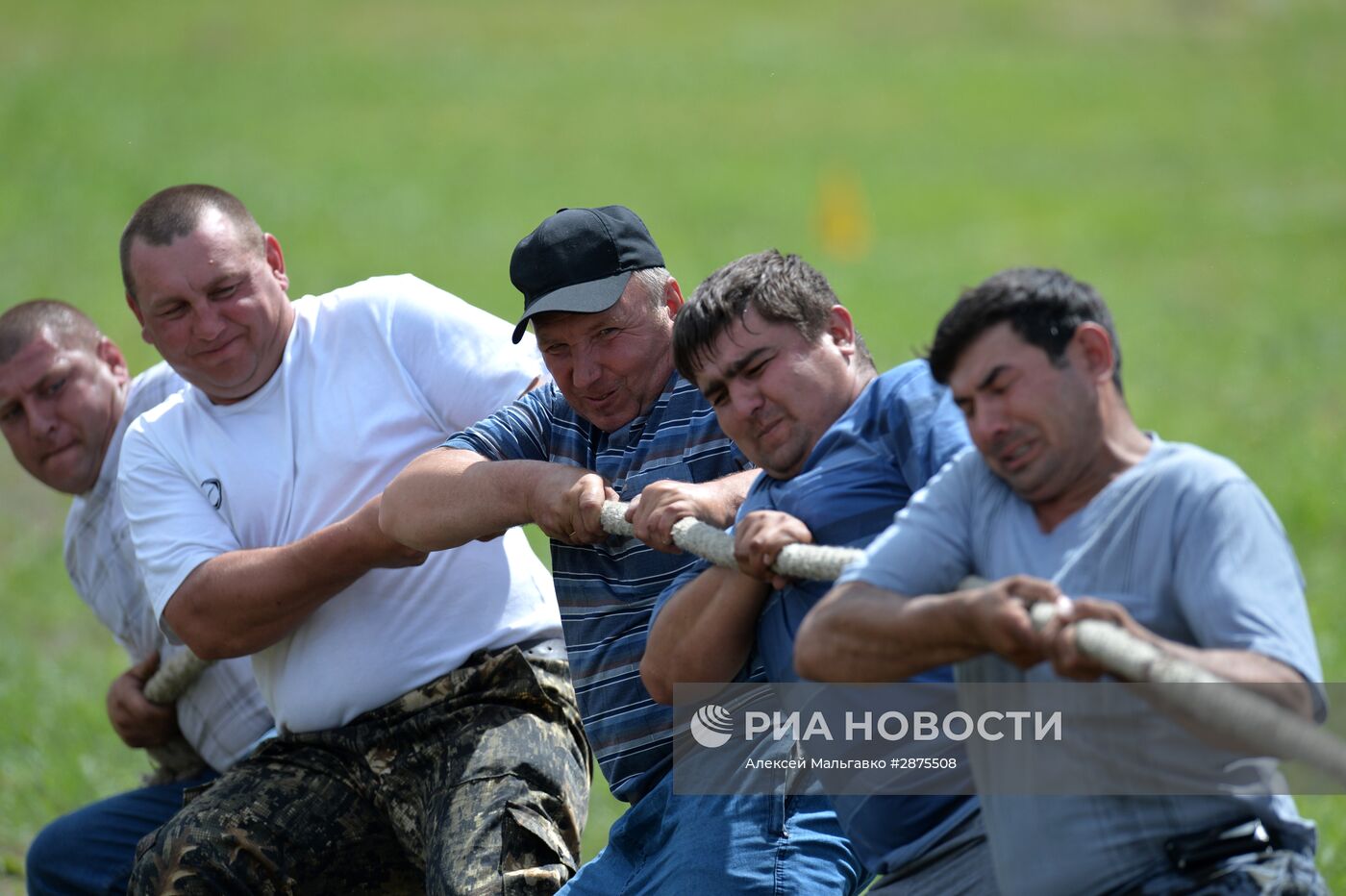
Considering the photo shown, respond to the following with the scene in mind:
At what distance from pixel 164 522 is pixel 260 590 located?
0.43m

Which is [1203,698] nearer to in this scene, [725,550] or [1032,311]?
[1032,311]

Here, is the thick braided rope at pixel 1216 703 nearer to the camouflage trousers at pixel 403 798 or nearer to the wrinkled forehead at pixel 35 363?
the camouflage trousers at pixel 403 798

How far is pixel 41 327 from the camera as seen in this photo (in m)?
5.46

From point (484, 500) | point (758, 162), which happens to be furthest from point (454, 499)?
point (758, 162)

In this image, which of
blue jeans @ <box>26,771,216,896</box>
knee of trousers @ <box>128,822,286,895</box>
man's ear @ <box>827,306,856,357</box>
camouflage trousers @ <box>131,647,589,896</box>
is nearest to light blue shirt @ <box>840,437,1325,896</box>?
man's ear @ <box>827,306,856,357</box>

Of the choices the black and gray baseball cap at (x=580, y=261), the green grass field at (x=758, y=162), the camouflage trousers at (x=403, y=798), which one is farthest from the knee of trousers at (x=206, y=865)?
the green grass field at (x=758, y=162)

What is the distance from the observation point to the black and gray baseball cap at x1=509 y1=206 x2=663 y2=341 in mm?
3951

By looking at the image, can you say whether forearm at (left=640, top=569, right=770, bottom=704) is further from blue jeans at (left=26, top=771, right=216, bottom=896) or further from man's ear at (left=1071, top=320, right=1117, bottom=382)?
blue jeans at (left=26, top=771, right=216, bottom=896)

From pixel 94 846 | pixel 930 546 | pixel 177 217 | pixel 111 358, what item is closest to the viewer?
pixel 930 546

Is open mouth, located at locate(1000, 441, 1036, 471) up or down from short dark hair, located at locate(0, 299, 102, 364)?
down

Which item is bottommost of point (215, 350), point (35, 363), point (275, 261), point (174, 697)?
point (174, 697)

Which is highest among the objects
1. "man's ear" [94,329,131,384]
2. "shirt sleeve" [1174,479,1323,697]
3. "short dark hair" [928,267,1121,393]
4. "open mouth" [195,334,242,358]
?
"man's ear" [94,329,131,384]

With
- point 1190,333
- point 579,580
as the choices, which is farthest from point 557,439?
point 1190,333

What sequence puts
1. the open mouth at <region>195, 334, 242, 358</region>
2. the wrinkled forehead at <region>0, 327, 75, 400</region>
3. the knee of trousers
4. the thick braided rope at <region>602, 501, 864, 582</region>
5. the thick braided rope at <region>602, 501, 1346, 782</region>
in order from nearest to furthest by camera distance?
the thick braided rope at <region>602, 501, 1346, 782</region>
the thick braided rope at <region>602, 501, 864, 582</region>
the knee of trousers
the open mouth at <region>195, 334, 242, 358</region>
the wrinkled forehead at <region>0, 327, 75, 400</region>
